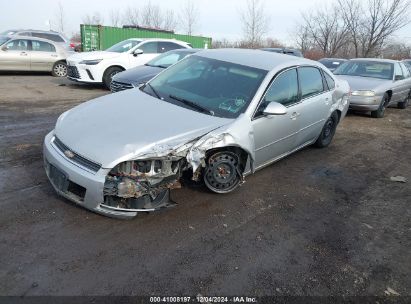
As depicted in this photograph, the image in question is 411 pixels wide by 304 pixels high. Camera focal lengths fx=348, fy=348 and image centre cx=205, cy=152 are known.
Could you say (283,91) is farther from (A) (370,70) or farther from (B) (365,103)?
(A) (370,70)

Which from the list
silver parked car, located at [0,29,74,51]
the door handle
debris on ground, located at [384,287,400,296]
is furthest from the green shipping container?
debris on ground, located at [384,287,400,296]

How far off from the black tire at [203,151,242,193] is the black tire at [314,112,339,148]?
258 centimetres

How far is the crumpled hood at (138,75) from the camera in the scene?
8.30 m

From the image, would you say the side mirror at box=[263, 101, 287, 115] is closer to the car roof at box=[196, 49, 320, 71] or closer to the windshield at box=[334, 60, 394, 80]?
the car roof at box=[196, 49, 320, 71]

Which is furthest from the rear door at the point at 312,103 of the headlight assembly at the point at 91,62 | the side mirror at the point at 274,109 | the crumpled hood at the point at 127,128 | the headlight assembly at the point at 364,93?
the headlight assembly at the point at 91,62

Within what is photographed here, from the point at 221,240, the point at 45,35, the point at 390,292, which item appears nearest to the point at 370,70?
the point at 390,292

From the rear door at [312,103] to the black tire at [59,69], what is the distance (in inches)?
469

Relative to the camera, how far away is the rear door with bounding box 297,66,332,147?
507 centimetres

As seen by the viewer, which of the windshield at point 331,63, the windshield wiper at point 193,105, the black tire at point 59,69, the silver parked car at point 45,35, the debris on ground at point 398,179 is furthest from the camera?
the silver parked car at point 45,35

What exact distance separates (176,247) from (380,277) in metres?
1.80

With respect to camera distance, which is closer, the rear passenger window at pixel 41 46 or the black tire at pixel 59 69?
the rear passenger window at pixel 41 46

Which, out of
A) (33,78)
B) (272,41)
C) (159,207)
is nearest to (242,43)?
(272,41)

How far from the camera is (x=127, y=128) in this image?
3.54 meters

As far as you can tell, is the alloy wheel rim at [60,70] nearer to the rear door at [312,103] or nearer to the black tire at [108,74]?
the black tire at [108,74]
